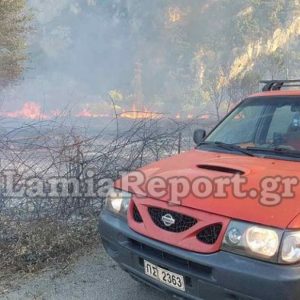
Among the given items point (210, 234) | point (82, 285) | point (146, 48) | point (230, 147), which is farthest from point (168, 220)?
point (146, 48)

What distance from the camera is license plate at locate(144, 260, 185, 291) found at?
8.07 feet

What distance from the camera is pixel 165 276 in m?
2.54

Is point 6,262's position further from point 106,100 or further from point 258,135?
point 106,100

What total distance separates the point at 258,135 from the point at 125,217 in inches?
56.3

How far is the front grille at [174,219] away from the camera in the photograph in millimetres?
2455

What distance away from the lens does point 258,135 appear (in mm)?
3529

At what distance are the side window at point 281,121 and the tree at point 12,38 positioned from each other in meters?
20.9

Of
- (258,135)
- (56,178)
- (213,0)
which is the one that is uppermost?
(213,0)

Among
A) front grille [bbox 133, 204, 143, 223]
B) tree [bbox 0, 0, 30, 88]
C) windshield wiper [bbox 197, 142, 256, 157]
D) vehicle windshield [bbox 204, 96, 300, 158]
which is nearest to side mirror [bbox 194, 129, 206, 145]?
vehicle windshield [bbox 204, 96, 300, 158]

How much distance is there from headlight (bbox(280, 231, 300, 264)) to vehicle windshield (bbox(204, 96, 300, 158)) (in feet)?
3.49

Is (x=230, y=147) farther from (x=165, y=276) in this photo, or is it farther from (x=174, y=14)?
(x=174, y=14)

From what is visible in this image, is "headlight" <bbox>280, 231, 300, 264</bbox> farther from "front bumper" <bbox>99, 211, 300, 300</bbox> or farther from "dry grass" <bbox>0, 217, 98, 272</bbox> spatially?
"dry grass" <bbox>0, 217, 98, 272</bbox>

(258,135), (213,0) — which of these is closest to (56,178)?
(258,135)

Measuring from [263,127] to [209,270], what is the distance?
5.58ft
